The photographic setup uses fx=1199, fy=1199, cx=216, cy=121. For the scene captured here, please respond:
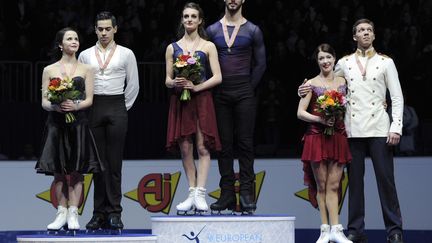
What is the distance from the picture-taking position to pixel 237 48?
35.3ft

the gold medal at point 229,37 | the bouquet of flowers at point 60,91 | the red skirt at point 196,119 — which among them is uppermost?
the gold medal at point 229,37

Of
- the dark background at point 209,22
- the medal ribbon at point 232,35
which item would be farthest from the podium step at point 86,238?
the dark background at point 209,22

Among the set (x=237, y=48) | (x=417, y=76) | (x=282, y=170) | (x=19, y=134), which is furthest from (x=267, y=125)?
(x=237, y=48)

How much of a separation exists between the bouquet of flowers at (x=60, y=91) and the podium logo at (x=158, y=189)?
453 cm

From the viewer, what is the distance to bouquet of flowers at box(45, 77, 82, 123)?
988 cm

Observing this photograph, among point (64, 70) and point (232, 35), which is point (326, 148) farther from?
point (64, 70)

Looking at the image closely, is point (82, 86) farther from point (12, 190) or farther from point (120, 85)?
point (12, 190)

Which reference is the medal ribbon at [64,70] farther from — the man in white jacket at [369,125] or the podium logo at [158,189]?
the podium logo at [158,189]

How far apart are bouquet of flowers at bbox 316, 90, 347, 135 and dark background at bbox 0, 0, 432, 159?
465cm

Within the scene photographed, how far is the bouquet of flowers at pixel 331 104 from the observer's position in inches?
404

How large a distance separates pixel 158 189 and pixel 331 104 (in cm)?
457

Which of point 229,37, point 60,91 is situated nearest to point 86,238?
point 60,91

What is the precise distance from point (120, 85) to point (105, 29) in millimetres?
510

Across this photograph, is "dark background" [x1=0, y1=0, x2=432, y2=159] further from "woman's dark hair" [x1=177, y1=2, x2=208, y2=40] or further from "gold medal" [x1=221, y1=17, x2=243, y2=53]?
"gold medal" [x1=221, y1=17, x2=243, y2=53]
